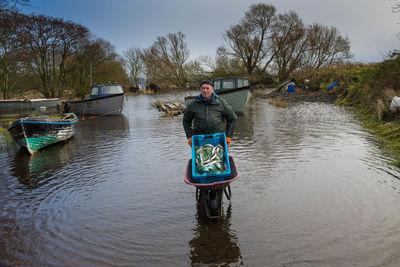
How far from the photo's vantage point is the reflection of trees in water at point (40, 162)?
26.5 feet

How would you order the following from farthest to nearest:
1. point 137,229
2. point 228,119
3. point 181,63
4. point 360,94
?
point 181,63 < point 360,94 < point 228,119 < point 137,229

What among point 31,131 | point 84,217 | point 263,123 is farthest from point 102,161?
point 263,123

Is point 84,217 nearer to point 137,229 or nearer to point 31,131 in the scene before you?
point 137,229

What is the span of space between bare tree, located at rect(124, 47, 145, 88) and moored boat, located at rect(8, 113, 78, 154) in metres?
52.7

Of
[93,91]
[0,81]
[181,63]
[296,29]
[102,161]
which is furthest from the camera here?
[181,63]

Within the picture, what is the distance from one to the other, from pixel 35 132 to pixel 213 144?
8327 mm

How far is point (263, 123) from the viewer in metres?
16.1

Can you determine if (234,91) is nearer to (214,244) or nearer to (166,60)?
(214,244)

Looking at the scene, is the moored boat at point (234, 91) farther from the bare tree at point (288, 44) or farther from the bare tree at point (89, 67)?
the bare tree at point (288, 44)

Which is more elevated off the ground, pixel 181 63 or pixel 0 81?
pixel 181 63

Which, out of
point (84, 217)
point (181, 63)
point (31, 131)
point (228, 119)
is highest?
point (181, 63)

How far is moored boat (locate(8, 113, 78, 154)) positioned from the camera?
10.8 m

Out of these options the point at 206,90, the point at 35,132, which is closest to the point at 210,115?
the point at 206,90

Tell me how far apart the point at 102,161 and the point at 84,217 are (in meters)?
4.21
